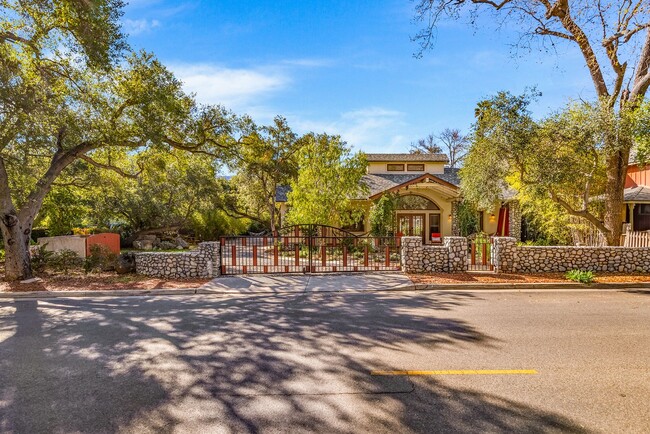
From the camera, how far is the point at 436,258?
1259cm

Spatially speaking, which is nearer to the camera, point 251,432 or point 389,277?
point 251,432

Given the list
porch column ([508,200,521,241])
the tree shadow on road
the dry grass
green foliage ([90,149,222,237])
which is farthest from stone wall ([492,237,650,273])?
green foliage ([90,149,222,237])

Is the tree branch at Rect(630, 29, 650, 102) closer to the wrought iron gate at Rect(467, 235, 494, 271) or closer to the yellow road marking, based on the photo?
the wrought iron gate at Rect(467, 235, 494, 271)

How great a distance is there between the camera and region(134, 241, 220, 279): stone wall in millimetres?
12461

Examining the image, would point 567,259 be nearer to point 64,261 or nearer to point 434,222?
point 434,222

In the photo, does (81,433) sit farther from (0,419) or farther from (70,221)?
(70,221)

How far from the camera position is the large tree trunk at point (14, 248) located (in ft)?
38.5

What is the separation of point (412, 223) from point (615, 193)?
10958 millimetres

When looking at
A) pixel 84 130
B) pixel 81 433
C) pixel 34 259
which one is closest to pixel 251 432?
pixel 81 433

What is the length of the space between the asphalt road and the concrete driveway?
211cm

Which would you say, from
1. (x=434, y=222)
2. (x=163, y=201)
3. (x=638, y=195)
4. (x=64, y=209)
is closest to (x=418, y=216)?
(x=434, y=222)

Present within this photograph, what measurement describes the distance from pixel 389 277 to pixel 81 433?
9.61m

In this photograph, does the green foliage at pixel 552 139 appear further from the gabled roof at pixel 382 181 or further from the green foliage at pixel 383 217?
the gabled roof at pixel 382 181

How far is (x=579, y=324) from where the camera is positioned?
686 cm
